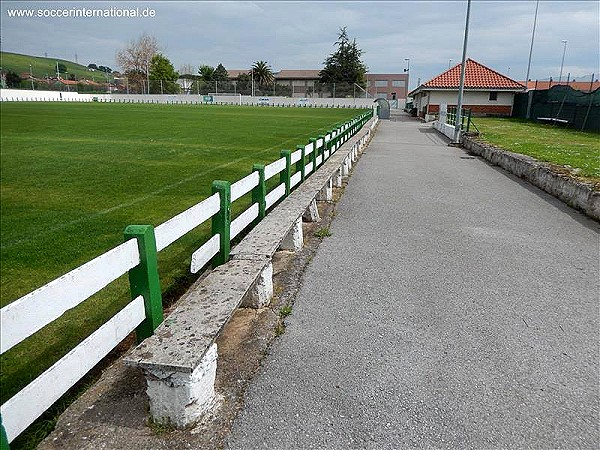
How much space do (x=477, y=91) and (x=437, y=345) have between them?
45385 mm

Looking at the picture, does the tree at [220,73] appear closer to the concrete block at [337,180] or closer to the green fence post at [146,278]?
the concrete block at [337,180]

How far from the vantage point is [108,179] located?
10.4 metres

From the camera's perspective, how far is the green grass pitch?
4328 millimetres

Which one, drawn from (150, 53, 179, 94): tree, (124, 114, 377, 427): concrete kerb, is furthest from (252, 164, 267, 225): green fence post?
(150, 53, 179, 94): tree

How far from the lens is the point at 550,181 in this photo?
9664 mm

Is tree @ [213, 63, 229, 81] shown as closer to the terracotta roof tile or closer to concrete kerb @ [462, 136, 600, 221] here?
the terracotta roof tile

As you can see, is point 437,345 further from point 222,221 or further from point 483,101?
point 483,101

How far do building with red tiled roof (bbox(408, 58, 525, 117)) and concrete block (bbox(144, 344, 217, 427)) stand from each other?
44275 millimetres

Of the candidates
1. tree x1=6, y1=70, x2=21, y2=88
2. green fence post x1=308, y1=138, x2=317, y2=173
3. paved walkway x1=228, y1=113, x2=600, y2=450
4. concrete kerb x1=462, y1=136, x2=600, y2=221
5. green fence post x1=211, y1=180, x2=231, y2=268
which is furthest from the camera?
green fence post x1=308, y1=138, x2=317, y2=173

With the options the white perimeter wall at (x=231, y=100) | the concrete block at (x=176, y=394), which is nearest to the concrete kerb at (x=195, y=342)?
the concrete block at (x=176, y=394)

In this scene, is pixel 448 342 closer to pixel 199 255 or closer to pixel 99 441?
pixel 199 255

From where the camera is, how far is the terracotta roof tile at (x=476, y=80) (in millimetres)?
43500

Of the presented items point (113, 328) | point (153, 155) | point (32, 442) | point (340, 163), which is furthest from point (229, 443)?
point (153, 155)

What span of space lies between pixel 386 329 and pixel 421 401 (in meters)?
0.94
